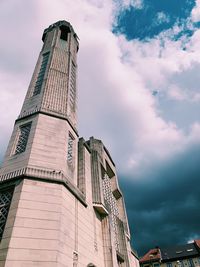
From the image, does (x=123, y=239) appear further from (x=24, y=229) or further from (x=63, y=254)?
(x=24, y=229)

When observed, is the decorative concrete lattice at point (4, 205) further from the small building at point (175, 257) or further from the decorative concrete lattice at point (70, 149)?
the small building at point (175, 257)

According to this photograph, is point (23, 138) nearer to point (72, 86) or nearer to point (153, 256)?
point (72, 86)

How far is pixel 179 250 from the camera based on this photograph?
1980 inches

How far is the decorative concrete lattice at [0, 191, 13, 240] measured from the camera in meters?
11.0

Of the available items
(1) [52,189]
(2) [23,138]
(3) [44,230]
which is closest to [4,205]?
(1) [52,189]

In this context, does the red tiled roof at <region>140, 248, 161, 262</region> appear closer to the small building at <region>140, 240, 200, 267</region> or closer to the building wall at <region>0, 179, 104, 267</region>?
the small building at <region>140, 240, 200, 267</region>

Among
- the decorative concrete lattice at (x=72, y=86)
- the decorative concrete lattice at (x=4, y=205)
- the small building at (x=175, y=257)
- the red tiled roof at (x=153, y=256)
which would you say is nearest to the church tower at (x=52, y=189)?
the decorative concrete lattice at (x=4, y=205)

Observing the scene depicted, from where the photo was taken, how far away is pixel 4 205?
1170 centimetres

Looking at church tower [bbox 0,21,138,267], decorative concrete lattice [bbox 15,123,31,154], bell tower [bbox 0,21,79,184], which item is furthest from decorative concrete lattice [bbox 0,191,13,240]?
decorative concrete lattice [bbox 15,123,31,154]

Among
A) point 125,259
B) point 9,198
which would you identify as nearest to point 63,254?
point 9,198

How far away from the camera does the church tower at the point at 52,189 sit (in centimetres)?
1021

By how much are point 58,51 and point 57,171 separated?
1546cm

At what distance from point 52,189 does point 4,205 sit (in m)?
2.57

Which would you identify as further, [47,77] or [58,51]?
[58,51]
